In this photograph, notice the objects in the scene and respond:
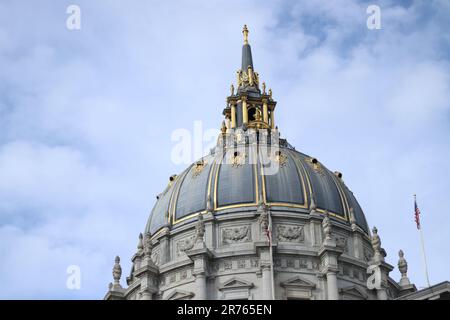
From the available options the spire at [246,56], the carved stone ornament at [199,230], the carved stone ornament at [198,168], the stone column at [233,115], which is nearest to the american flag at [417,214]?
the carved stone ornament at [199,230]

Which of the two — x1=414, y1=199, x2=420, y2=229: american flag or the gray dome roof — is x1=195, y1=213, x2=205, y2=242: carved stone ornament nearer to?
the gray dome roof

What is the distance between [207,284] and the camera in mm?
76375

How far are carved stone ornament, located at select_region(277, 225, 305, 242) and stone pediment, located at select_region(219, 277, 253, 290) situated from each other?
6.89 m

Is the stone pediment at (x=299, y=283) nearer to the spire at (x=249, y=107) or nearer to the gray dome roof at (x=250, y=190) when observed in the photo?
the gray dome roof at (x=250, y=190)

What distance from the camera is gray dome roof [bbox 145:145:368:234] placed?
3300 inches

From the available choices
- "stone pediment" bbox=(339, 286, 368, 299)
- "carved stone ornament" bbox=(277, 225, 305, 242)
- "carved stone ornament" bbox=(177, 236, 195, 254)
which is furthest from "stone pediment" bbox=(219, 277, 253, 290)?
"stone pediment" bbox=(339, 286, 368, 299)

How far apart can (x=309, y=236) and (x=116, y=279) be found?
19.9m

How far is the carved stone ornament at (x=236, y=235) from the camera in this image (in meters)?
80.4

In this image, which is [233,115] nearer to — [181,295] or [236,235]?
[236,235]

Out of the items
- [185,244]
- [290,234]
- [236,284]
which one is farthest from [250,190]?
[236,284]

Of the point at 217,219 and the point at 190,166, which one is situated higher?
the point at 190,166

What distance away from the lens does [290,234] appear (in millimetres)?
80875
